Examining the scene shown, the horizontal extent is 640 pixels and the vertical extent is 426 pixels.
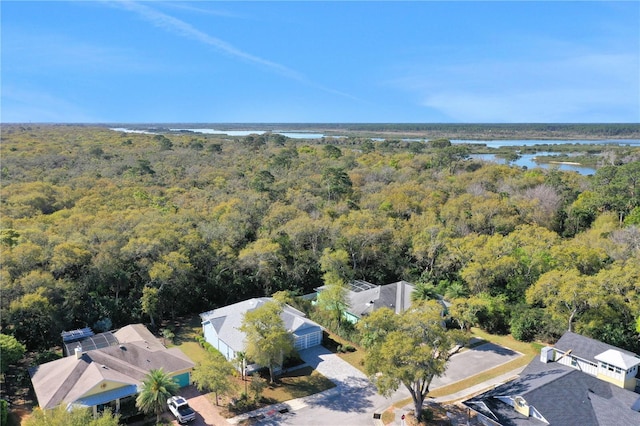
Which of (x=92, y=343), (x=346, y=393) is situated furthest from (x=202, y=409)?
(x=92, y=343)

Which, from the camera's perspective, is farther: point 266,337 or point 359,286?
point 359,286

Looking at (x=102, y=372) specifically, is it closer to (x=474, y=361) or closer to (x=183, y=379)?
(x=183, y=379)

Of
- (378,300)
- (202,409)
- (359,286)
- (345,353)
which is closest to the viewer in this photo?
(202,409)

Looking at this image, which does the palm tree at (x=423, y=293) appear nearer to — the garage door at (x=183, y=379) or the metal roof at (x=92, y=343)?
the garage door at (x=183, y=379)

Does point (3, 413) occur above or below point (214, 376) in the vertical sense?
below

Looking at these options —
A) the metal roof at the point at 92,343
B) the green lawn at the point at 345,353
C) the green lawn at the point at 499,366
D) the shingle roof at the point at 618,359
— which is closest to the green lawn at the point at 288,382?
the green lawn at the point at 345,353

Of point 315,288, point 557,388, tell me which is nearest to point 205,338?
point 315,288
